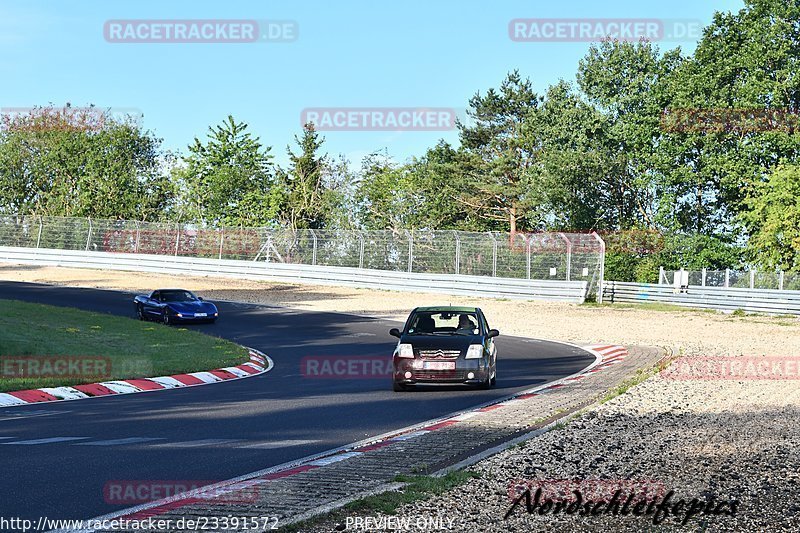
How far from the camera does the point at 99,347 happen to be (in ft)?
71.5

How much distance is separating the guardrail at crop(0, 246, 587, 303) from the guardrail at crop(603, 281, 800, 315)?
9.50 feet

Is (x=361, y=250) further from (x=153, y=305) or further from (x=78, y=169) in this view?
(x=78, y=169)

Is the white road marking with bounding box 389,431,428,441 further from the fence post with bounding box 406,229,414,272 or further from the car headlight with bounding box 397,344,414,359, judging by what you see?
the fence post with bounding box 406,229,414,272

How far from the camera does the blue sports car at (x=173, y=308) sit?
3078 centimetres

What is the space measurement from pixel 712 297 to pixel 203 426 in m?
34.9

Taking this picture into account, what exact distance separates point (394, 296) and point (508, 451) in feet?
116

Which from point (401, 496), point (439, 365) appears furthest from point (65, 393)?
point (401, 496)

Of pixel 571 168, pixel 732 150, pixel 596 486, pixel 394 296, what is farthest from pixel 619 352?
pixel 571 168

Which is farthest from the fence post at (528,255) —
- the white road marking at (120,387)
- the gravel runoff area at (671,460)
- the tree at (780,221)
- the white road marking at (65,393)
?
the white road marking at (65,393)

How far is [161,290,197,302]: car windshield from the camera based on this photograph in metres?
31.5

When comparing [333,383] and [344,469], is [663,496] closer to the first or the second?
[344,469]

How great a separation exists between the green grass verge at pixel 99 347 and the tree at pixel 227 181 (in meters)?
48.6

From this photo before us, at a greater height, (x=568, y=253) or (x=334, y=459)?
(x=568, y=253)

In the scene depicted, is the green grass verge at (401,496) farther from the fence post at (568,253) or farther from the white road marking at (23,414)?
the fence post at (568,253)
